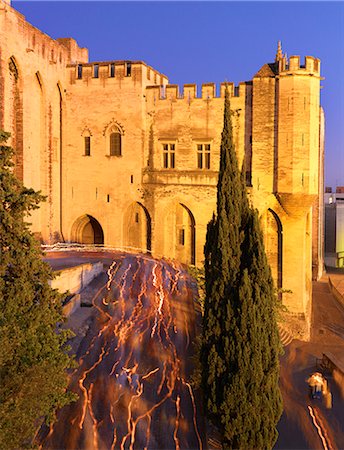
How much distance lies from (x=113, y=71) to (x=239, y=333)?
1924 cm

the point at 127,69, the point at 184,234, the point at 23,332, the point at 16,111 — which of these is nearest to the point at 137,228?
the point at 184,234

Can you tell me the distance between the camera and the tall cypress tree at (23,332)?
8.98 meters

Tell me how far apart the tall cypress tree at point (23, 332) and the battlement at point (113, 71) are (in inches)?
699

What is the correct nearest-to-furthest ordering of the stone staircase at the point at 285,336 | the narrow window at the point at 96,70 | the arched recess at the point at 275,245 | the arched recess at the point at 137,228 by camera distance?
the stone staircase at the point at 285,336 → the arched recess at the point at 275,245 → the narrow window at the point at 96,70 → the arched recess at the point at 137,228

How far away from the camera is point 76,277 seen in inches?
689

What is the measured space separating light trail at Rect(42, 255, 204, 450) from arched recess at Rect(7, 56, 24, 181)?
812cm

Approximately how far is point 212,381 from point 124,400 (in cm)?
217

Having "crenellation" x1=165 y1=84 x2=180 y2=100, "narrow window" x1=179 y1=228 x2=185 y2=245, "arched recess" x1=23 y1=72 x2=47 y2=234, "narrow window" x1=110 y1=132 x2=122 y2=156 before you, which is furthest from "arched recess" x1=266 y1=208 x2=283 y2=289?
"arched recess" x1=23 y1=72 x2=47 y2=234

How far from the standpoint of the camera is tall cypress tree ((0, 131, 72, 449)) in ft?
29.5

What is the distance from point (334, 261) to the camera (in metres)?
47.6

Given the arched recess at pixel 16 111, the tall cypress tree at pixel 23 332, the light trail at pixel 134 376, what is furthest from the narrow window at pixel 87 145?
the tall cypress tree at pixel 23 332

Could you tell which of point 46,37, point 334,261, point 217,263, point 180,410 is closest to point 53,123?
point 46,37

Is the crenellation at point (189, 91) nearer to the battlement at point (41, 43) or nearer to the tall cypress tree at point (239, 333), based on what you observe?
the battlement at point (41, 43)

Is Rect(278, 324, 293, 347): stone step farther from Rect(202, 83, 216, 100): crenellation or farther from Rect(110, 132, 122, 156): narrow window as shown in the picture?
Rect(110, 132, 122, 156): narrow window
